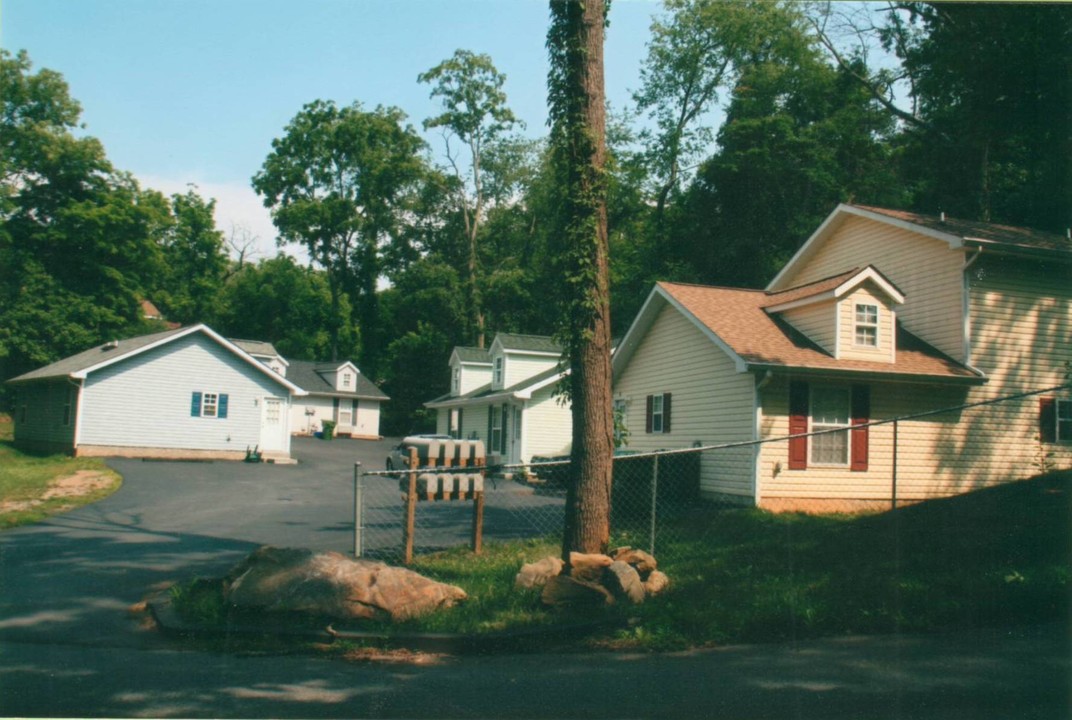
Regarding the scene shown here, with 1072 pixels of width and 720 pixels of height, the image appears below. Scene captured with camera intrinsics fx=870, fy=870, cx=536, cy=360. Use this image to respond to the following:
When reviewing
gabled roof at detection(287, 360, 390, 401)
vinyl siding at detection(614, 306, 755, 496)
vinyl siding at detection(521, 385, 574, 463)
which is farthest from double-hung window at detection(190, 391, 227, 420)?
gabled roof at detection(287, 360, 390, 401)

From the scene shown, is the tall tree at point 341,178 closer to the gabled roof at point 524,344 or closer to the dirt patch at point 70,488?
the gabled roof at point 524,344

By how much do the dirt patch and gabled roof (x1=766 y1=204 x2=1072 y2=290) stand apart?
791 inches

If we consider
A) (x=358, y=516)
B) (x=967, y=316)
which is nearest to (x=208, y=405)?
(x=358, y=516)

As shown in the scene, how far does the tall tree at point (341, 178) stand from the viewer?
5519 centimetres

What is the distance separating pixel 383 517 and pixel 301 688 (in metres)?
11.8

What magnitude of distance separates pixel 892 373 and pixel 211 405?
81.0 feet

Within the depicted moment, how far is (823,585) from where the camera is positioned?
28.6 ft

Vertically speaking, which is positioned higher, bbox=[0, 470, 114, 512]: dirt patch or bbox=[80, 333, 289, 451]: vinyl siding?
bbox=[80, 333, 289, 451]: vinyl siding

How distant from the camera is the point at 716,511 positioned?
1711 cm

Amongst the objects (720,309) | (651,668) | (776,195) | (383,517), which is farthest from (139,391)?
(651,668)

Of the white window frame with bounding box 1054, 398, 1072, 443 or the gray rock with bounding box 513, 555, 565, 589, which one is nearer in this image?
the gray rock with bounding box 513, 555, 565, 589

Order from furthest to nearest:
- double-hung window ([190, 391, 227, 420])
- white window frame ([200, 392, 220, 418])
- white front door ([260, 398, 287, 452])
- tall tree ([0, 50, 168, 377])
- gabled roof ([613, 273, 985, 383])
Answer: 1. tall tree ([0, 50, 168, 377])
2. white front door ([260, 398, 287, 452])
3. white window frame ([200, 392, 220, 418])
4. double-hung window ([190, 391, 227, 420])
5. gabled roof ([613, 273, 985, 383])

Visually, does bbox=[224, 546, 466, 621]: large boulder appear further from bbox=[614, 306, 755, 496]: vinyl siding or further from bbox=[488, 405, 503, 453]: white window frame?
bbox=[488, 405, 503, 453]: white window frame

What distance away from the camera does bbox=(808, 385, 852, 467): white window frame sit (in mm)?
18156
